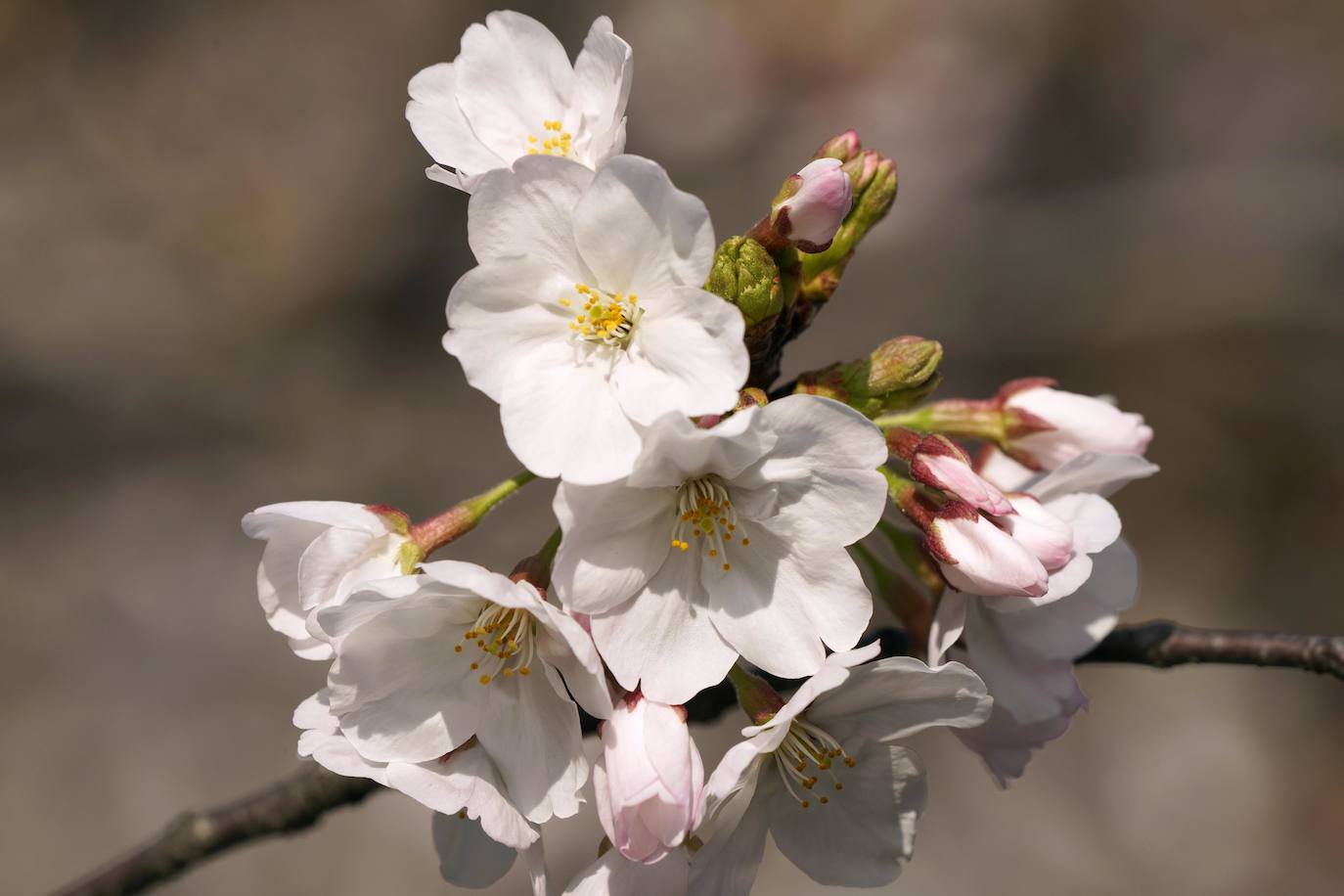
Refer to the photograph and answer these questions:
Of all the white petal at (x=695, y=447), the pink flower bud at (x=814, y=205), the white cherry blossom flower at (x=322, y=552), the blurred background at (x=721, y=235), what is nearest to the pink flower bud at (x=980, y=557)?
the white petal at (x=695, y=447)

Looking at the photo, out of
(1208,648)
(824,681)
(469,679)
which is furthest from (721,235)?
(824,681)

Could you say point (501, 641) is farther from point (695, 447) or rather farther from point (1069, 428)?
point (1069, 428)

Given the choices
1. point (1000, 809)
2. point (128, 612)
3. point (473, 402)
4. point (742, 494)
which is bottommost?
point (1000, 809)

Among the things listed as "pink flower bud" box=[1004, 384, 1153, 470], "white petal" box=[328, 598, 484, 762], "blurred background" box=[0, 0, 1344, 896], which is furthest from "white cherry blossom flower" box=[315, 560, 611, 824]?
"blurred background" box=[0, 0, 1344, 896]

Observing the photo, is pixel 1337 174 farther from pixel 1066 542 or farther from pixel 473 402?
pixel 1066 542

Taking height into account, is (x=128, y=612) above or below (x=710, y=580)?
below

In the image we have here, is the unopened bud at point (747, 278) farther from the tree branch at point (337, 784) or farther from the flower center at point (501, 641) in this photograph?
the tree branch at point (337, 784)

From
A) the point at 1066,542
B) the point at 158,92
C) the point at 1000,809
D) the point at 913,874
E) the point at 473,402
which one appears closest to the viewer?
the point at 1066,542

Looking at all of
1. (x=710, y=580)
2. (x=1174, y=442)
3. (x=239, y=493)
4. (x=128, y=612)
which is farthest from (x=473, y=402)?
(x=710, y=580)
